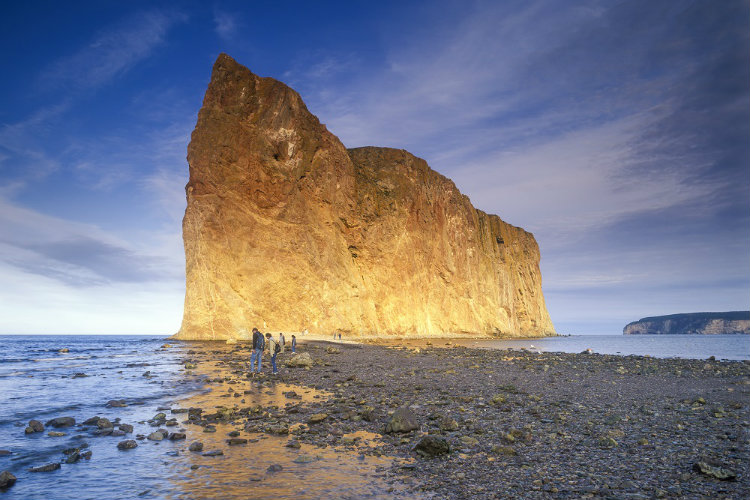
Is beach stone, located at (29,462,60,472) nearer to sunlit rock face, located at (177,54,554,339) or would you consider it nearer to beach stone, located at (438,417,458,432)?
beach stone, located at (438,417,458,432)

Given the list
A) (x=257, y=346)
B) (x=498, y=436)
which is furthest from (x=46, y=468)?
(x=257, y=346)

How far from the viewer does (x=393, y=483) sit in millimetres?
6266

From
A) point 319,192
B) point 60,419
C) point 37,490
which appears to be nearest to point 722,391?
point 37,490

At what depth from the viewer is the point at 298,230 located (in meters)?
54.5

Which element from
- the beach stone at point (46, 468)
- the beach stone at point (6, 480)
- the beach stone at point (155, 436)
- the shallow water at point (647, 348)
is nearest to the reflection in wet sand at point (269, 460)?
the beach stone at point (155, 436)

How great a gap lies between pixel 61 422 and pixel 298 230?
45.0 meters

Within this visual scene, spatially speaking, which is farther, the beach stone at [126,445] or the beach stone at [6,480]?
the beach stone at [126,445]

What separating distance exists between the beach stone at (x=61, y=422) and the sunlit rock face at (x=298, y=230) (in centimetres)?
3838

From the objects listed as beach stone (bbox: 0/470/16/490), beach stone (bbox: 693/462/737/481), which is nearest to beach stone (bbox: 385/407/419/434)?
A: beach stone (bbox: 693/462/737/481)

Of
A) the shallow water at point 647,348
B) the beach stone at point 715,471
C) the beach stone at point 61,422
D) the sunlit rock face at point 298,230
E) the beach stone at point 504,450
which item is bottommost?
the shallow water at point 647,348

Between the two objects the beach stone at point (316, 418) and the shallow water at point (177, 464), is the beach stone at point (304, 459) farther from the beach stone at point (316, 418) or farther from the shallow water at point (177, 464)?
the beach stone at point (316, 418)

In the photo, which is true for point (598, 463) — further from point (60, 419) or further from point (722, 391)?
point (722, 391)

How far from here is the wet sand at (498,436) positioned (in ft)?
20.0

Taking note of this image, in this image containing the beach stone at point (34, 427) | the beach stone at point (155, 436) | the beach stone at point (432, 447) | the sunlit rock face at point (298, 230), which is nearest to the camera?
the beach stone at point (432, 447)
